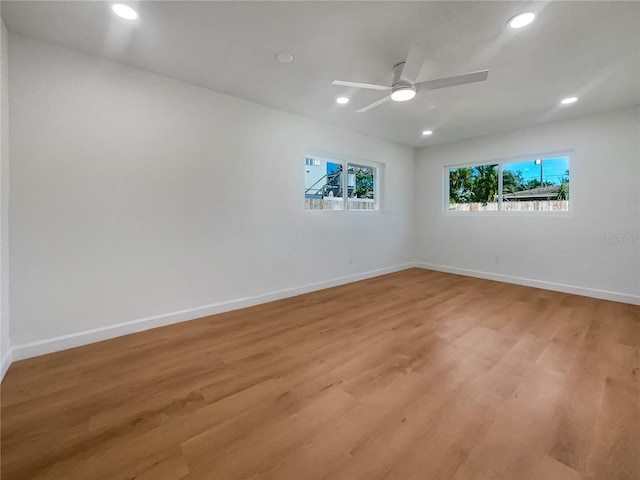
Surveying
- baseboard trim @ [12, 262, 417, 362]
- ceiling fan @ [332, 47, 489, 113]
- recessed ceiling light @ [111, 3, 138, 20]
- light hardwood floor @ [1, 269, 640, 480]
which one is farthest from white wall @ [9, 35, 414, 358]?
ceiling fan @ [332, 47, 489, 113]

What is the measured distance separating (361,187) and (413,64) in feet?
9.15

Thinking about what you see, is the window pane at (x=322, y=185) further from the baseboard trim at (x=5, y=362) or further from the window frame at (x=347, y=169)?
the baseboard trim at (x=5, y=362)

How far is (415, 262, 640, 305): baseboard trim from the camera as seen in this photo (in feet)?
11.8

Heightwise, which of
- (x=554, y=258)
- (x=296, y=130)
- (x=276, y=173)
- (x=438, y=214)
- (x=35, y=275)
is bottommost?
(x=554, y=258)

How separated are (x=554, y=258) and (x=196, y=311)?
5.09 metres

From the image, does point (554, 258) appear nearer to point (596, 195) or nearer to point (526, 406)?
point (596, 195)

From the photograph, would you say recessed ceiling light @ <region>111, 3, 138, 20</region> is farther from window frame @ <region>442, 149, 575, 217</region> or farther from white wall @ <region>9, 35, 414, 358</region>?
window frame @ <region>442, 149, 575, 217</region>

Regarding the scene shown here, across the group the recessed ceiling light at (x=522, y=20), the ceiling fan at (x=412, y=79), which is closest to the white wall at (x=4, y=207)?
the ceiling fan at (x=412, y=79)

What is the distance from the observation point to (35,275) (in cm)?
223

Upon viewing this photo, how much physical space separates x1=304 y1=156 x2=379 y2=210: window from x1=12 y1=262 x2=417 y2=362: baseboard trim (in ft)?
4.36

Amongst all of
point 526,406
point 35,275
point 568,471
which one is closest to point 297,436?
point 568,471

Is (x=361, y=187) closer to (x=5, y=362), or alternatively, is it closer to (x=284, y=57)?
(x=284, y=57)

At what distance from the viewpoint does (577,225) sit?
3.95 metres

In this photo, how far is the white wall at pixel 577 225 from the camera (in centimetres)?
356
